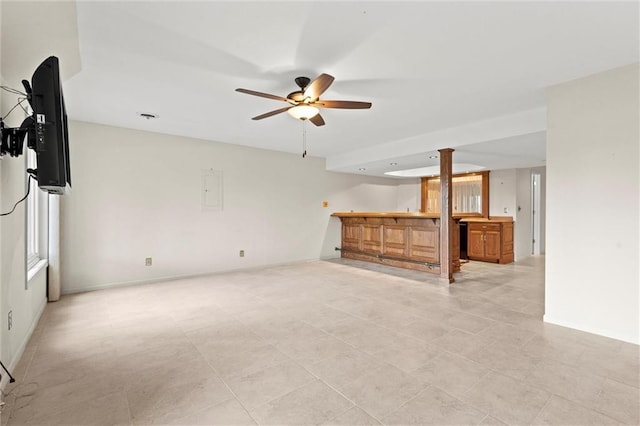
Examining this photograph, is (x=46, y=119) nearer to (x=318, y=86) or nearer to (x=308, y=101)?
(x=318, y=86)

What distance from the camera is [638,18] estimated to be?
6.72ft

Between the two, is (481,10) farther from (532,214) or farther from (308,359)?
(532,214)

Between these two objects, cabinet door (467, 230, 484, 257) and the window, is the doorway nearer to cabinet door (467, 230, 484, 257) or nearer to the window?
cabinet door (467, 230, 484, 257)

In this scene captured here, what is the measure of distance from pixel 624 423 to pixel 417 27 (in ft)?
8.80

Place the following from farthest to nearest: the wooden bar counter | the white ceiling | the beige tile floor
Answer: the wooden bar counter
the white ceiling
the beige tile floor

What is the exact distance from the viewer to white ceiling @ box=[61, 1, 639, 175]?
2.00 m

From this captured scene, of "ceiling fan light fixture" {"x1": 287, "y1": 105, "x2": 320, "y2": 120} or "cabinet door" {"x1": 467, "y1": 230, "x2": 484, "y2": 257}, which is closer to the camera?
"ceiling fan light fixture" {"x1": 287, "y1": 105, "x2": 320, "y2": 120}

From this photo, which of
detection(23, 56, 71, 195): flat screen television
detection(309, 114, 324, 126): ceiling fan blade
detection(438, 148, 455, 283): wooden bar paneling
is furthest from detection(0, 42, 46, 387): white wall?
detection(438, 148, 455, 283): wooden bar paneling

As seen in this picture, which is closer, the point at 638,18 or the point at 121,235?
the point at 638,18

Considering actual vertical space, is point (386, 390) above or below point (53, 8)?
below

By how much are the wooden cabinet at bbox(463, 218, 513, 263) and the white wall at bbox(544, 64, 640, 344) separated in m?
3.72

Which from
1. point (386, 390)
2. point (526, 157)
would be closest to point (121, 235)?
point (386, 390)

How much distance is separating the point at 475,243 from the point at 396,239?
213cm

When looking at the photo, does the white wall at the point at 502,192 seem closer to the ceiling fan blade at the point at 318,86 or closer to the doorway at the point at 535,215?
the doorway at the point at 535,215
